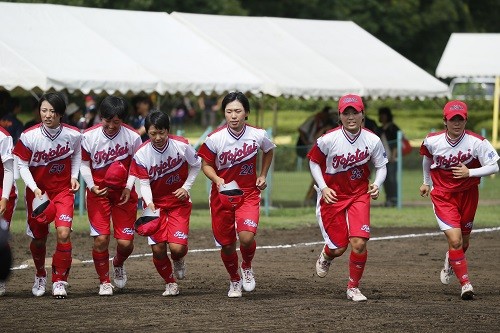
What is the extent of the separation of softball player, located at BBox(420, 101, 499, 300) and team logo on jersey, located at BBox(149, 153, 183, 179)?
2.39m

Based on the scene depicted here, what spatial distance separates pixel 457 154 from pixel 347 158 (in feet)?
3.81

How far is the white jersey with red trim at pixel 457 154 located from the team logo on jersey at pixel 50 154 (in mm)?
3439

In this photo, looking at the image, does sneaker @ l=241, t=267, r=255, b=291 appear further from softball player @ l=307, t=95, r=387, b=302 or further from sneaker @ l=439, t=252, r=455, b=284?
sneaker @ l=439, t=252, r=455, b=284

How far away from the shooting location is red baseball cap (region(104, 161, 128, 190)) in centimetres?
1104

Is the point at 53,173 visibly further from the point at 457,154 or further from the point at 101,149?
the point at 457,154

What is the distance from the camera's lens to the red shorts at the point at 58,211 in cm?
1088

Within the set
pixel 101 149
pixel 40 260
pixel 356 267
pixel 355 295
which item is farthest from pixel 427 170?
pixel 40 260

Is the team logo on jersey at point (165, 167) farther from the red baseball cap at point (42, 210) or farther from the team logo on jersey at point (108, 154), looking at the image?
the red baseball cap at point (42, 210)

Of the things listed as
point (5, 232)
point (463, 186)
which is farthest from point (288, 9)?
point (5, 232)

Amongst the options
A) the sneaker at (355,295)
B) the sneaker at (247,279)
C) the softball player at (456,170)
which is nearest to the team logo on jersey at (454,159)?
the softball player at (456,170)

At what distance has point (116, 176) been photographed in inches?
435

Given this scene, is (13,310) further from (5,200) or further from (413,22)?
(413,22)

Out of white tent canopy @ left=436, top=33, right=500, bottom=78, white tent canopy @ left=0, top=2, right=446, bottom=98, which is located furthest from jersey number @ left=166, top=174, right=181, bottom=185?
white tent canopy @ left=436, top=33, right=500, bottom=78

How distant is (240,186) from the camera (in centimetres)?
1098
